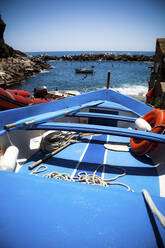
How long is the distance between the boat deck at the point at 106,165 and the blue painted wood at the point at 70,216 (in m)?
1.27

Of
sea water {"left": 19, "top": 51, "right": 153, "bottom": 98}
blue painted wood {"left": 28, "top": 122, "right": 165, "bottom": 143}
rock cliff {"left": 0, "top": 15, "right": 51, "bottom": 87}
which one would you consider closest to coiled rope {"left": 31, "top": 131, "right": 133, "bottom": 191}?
blue painted wood {"left": 28, "top": 122, "right": 165, "bottom": 143}

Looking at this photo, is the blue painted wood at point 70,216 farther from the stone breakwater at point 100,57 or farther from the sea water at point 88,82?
the stone breakwater at point 100,57

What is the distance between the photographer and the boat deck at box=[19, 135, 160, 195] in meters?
2.44

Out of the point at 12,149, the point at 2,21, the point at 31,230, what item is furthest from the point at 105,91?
the point at 2,21

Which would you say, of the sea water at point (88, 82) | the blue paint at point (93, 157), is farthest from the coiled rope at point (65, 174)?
the sea water at point (88, 82)

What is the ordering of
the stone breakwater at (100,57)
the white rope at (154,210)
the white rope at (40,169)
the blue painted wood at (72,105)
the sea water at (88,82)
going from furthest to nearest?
the stone breakwater at (100,57) < the sea water at (88,82) < the blue painted wood at (72,105) < the white rope at (40,169) < the white rope at (154,210)

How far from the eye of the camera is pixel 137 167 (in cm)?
279

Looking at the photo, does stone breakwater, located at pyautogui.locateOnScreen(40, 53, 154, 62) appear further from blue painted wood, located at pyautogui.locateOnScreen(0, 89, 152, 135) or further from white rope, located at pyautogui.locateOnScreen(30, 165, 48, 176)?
white rope, located at pyautogui.locateOnScreen(30, 165, 48, 176)

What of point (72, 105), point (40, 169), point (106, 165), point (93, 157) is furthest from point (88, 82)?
point (40, 169)

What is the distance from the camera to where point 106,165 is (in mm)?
2828

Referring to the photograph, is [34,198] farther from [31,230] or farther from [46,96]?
[46,96]

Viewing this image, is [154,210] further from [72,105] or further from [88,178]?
[72,105]

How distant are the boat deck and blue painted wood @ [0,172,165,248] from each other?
1269mm

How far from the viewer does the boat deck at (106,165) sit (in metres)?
2.44
